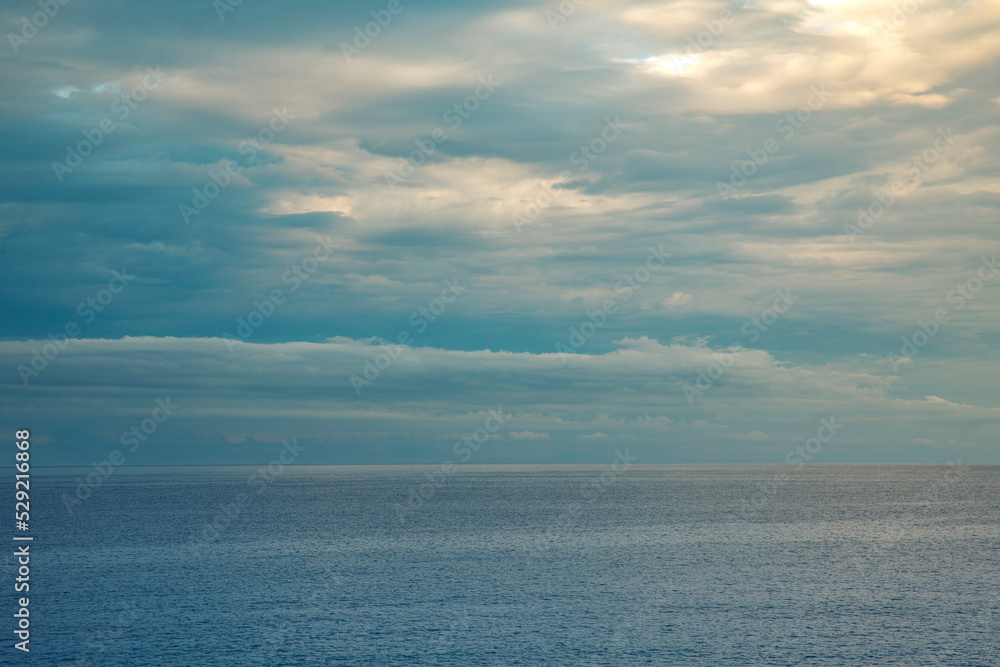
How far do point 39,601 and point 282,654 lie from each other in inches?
1367

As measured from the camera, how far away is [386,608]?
247 feet

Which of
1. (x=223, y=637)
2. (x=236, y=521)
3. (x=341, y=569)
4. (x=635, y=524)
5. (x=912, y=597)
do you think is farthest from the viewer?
(x=236, y=521)

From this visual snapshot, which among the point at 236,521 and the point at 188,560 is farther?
the point at 236,521

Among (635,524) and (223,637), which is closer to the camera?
(223,637)

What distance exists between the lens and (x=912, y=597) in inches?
3152

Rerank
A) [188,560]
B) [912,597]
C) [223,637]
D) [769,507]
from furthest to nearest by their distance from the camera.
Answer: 1. [769,507]
2. [188,560]
3. [912,597]
4. [223,637]

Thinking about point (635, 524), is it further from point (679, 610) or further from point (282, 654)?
point (282, 654)

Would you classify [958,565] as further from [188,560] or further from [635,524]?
[188,560]

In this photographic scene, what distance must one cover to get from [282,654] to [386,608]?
1652cm

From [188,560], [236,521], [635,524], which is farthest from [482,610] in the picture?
[236,521]

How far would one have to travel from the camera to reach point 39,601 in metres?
77.7

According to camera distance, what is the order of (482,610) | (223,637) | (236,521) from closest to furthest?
(223,637), (482,610), (236,521)

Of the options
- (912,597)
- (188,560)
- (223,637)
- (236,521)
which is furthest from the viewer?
(236,521)

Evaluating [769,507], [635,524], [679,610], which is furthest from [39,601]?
[769,507]
